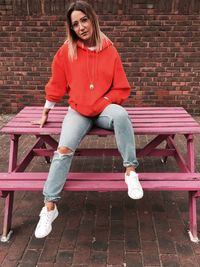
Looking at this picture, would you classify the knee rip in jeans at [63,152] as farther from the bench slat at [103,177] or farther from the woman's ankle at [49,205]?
the woman's ankle at [49,205]

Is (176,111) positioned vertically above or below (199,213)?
above

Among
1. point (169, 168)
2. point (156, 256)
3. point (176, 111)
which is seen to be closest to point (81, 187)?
point (156, 256)

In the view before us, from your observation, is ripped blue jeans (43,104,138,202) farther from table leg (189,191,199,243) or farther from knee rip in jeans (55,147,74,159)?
table leg (189,191,199,243)

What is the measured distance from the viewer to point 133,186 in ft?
8.09

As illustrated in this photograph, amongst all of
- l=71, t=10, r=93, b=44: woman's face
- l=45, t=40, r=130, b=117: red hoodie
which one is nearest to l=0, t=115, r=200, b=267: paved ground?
l=45, t=40, r=130, b=117: red hoodie

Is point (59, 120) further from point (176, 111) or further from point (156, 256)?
point (156, 256)

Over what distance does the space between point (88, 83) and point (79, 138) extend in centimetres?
52

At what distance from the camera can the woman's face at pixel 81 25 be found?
106 inches

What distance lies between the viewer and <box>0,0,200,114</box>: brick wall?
227 inches

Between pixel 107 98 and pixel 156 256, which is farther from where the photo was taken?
pixel 107 98

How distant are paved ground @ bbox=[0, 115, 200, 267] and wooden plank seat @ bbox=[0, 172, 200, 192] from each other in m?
0.50

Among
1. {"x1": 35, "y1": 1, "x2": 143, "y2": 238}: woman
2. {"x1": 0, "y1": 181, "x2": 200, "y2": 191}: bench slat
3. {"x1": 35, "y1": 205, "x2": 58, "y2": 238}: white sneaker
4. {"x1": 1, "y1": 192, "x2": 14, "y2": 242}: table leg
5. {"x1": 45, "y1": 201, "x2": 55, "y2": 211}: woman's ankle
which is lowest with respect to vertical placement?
{"x1": 1, "y1": 192, "x2": 14, "y2": 242}: table leg

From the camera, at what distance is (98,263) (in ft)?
7.96

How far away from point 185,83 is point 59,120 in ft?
12.3
